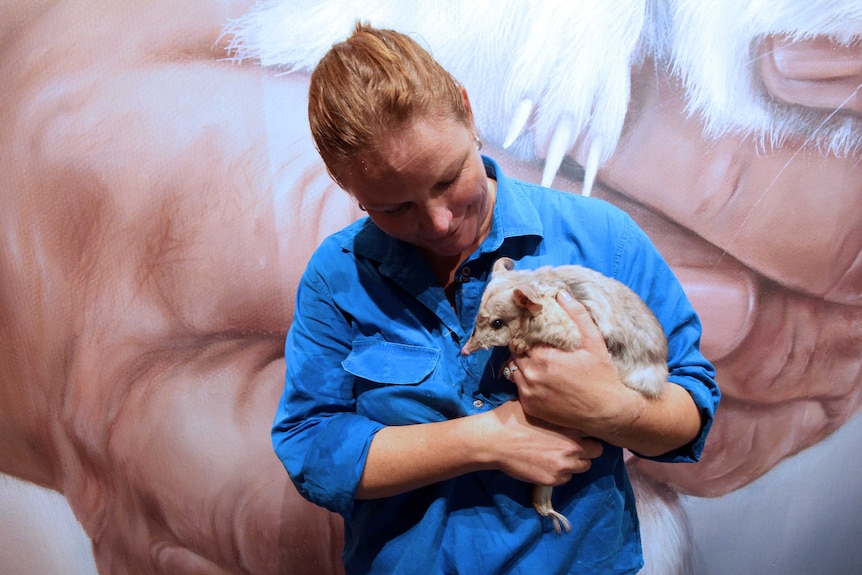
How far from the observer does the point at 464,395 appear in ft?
4.25

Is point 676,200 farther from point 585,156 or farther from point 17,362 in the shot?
point 17,362

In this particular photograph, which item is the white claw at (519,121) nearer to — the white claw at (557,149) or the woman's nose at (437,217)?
the white claw at (557,149)

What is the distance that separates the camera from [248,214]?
2.00m

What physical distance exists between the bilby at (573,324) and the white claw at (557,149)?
0.90 m

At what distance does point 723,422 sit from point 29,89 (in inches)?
112

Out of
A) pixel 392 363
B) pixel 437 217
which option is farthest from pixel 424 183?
pixel 392 363

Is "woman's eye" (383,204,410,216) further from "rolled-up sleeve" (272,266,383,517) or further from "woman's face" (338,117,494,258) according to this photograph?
"rolled-up sleeve" (272,266,383,517)

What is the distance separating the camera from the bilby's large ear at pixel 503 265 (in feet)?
4.13

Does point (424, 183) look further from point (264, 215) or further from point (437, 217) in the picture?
point (264, 215)

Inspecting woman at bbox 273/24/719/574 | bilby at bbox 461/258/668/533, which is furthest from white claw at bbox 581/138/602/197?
bilby at bbox 461/258/668/533

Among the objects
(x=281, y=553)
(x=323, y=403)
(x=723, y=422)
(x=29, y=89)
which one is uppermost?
(x=29, y=89)

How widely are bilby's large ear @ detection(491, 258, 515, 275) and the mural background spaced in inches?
35.6

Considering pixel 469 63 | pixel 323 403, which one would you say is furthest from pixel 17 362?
pixel 469 63

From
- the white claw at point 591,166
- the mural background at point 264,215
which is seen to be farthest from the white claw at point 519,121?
the white claw at point 591,166
